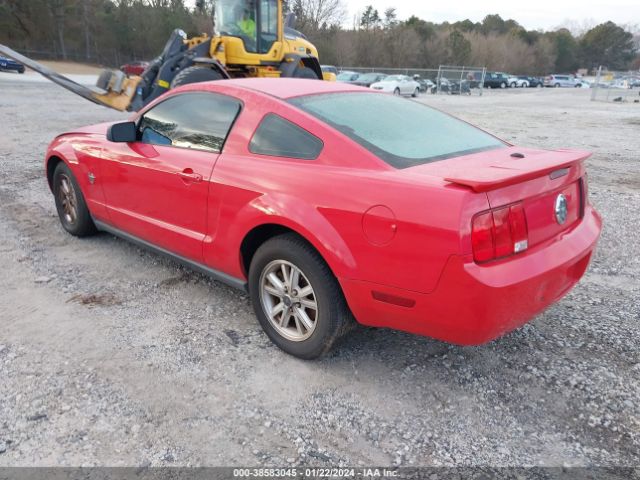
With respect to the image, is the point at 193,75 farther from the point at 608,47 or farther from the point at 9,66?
the point at 608,47

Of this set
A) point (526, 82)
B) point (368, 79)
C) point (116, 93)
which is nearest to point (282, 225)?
point (116, 93)

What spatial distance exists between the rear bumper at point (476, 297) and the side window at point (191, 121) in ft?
4.79

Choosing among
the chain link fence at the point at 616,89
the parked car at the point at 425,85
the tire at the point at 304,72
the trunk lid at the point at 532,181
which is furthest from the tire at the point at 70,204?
the parked car at the point at 425,85

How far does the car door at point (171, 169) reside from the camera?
11.2 ft

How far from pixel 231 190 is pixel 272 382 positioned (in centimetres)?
117

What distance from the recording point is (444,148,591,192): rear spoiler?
2.31m

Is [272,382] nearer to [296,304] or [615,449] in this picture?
[296,304]

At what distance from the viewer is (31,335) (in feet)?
10.8

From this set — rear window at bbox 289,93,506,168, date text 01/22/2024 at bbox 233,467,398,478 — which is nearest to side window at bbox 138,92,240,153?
Answer: rear window at bbox 289,93,506,168

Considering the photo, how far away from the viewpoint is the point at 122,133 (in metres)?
3.86

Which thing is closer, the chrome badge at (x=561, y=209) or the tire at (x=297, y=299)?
the chrome badge at (x=561, y=209)

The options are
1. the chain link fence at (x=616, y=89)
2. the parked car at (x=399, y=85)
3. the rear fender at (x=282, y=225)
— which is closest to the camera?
the rear fender at (x=282, y=225)

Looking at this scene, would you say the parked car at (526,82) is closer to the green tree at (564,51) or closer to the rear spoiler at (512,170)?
the green tree at (564,51)

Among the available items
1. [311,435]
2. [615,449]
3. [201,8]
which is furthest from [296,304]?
[201,8]
